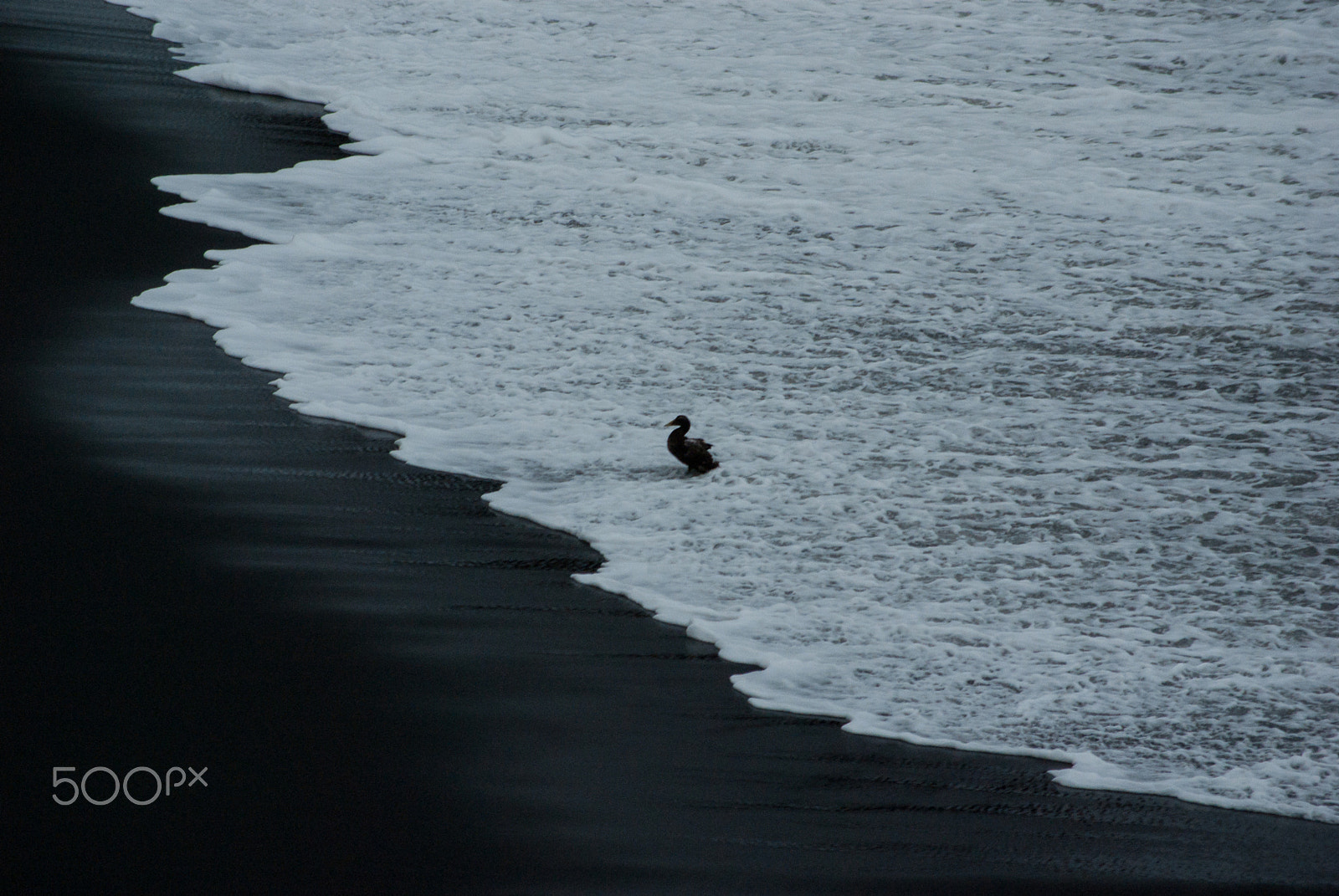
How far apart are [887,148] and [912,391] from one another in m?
4.98

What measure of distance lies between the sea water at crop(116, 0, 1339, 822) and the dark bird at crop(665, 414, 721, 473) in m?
0.10

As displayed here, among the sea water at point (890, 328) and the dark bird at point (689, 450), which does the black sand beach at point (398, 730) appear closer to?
the sea water at point (890, 328)

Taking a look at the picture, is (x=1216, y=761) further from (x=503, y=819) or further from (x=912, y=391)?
(x=912, y=391)

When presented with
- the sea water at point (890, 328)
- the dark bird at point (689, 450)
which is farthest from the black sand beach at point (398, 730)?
the dark bird at point (689, 450)

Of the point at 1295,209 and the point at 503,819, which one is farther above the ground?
the point at 1295,209

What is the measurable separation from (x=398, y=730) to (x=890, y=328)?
4924 millimetres

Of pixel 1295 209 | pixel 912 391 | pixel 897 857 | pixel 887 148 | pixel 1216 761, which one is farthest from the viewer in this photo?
pixel 887 148

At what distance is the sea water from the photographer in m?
5.07

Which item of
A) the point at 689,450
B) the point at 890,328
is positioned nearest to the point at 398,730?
the point at 689,450

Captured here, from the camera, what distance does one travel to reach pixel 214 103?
38.3ft

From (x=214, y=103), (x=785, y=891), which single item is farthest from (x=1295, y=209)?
(x=214, y=103)

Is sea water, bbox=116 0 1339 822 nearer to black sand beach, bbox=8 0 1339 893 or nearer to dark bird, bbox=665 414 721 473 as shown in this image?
dark bird, bbox=665 414 721 473

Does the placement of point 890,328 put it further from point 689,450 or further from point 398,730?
point 398,730

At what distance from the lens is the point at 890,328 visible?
8258mm
